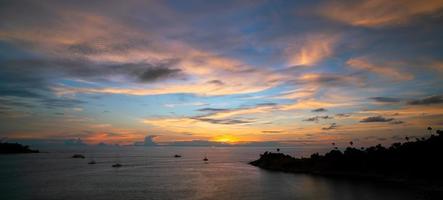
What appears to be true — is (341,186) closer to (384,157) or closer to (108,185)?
(384,157)

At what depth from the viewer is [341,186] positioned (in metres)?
82.6

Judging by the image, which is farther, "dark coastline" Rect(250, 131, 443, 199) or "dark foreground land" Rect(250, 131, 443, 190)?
"dark foreground land" Rect(250, 131, 443, 190)

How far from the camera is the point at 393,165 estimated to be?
97688 millimetres

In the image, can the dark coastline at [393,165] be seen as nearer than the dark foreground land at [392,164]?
Yes

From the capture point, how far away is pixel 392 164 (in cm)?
9838

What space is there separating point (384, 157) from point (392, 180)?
52.1 feet

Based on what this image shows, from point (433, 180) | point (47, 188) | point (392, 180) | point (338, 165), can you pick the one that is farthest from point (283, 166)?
point (47, 188)

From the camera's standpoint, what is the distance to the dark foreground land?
85250mm

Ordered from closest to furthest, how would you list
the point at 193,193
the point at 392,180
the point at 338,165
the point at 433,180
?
1. the point at 193,193
2. the point at 433,180
3. the point at 392,180
4. the point at 338,165

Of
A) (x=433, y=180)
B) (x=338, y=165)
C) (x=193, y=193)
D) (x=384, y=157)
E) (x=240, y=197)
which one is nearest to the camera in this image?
(x=240, y=197)

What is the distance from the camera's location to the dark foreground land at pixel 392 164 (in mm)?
85250

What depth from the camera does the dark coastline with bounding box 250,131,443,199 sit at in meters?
83.1

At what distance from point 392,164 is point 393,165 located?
706 mm

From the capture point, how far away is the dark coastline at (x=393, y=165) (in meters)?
83.1
